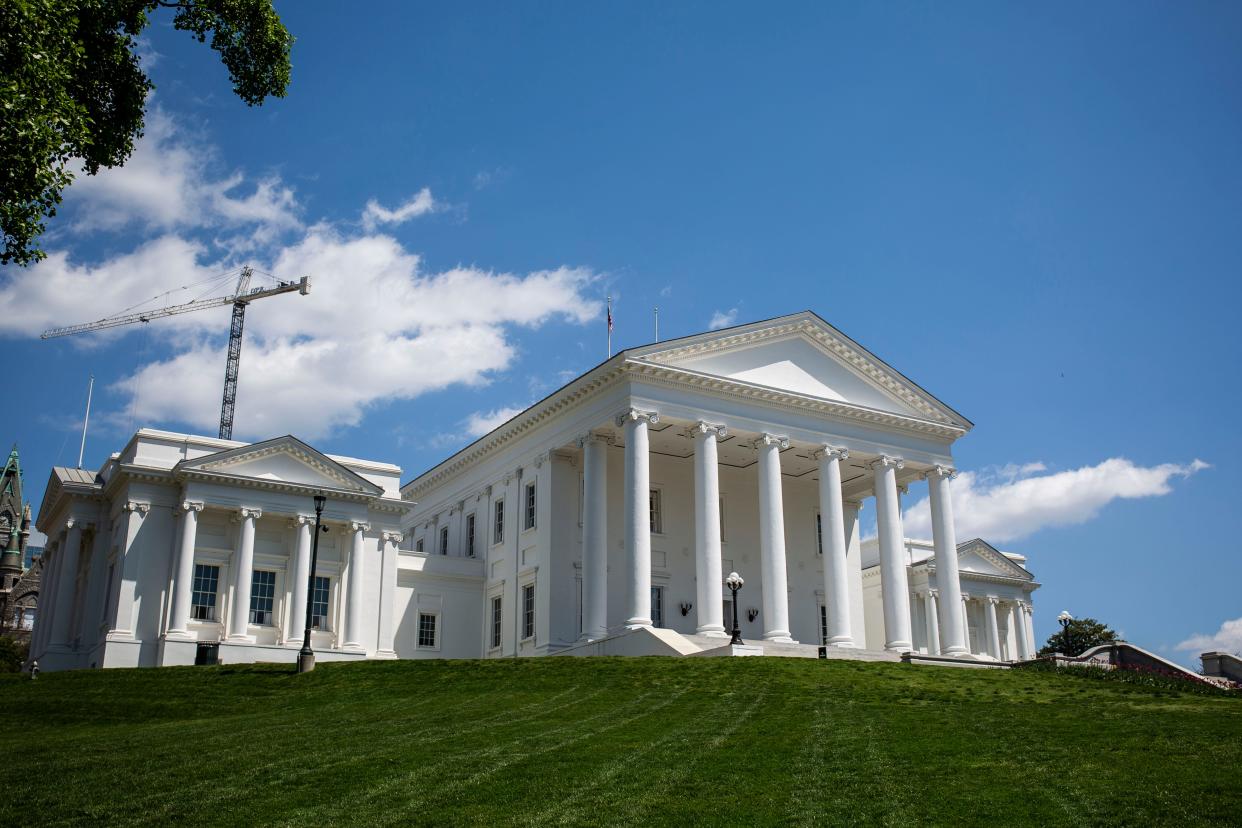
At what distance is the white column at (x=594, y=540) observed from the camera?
137 ft

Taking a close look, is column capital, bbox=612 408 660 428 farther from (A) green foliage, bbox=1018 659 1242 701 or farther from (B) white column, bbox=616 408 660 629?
(A) green foliage, bbox=1018 659 1242 701

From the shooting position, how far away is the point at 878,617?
63.4m

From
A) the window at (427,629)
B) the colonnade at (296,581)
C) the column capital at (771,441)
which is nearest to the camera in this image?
the column capital at (771,441)

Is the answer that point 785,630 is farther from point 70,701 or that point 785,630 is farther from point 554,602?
point 70,701

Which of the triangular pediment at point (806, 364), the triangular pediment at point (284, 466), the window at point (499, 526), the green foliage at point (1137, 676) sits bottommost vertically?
the green foliage at point (1137, 676)

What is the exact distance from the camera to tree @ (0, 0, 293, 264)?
1338 centimetres

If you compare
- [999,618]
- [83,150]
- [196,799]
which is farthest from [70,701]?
[999,618]

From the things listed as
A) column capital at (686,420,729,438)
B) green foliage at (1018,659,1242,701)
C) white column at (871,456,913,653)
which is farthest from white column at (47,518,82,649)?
green foliage at (1018,659,1242,701)

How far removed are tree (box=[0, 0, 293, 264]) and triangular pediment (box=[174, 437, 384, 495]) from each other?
29.5 meters

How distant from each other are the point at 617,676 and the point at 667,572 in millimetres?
17614

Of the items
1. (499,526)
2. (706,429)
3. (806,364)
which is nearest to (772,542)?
(706,429)

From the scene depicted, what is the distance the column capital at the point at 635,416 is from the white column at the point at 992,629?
35007 millimetres

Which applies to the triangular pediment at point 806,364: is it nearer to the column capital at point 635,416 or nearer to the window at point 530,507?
the column capital at point 635,416

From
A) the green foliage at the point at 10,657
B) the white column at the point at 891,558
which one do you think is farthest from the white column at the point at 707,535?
the green foliage at the point at 10,657
